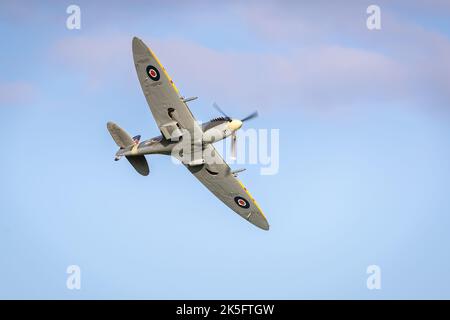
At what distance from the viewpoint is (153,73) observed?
158 feet

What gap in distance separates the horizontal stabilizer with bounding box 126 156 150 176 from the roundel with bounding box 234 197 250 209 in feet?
14.4

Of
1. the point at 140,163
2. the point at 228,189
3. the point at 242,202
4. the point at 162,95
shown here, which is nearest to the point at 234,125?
the point at 162,95

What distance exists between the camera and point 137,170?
168 feet

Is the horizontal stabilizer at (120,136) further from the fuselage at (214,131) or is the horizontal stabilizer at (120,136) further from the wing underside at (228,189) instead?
the wing underside at (228,189)

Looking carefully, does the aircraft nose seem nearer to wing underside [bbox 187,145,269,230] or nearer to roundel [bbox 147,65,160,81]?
wing underside [bbox 187,145,269,230]

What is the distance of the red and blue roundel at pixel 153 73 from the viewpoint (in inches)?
1890

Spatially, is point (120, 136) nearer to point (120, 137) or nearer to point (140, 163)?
point (120, 137)

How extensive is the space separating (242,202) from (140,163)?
199 inches

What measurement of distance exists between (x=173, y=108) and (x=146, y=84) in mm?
1585

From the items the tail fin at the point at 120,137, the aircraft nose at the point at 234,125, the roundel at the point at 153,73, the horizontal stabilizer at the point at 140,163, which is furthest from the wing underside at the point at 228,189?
the roundel at the point at 153,73

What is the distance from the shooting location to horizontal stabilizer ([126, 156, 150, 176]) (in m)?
51.0
